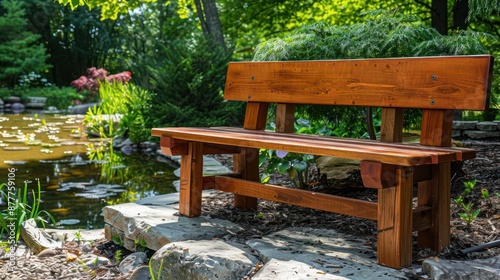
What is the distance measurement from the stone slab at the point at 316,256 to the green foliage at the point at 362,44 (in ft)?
6.02

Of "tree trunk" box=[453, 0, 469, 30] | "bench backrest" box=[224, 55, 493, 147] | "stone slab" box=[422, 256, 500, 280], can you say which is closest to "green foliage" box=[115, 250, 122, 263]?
"bench backrest" box=[224, 55, 493, 147]

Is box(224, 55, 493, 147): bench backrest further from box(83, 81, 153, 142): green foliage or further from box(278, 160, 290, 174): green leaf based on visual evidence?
box(83, 81, 153, 142): green foliage

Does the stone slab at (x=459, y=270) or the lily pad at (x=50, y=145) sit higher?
the stone slab at (x=459, y=270)

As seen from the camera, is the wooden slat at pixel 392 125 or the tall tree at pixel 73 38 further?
the tall tree at pixel 73 38

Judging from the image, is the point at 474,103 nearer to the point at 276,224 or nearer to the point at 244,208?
the point at 276,224

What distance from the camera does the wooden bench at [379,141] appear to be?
9.75ft

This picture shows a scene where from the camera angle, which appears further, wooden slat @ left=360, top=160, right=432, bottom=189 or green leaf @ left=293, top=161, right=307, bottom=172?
green leaf @ left=293, top=161, right=307, bottom=172

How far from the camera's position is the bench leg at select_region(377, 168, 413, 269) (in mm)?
2953

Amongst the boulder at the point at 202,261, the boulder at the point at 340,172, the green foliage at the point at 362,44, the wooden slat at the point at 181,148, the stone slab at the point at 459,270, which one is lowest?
the boulder at the point at 202,261

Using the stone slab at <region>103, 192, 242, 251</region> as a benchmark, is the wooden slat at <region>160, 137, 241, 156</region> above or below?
above

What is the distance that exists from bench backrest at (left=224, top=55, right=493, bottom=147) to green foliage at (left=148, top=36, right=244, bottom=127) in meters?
4.81

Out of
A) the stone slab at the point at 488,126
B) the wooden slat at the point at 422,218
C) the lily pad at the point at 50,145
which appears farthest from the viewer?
the lily pad at the point at 50,145

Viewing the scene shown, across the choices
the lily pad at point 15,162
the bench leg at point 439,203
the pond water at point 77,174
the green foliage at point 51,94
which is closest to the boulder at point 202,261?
the bench leg at point 439,203

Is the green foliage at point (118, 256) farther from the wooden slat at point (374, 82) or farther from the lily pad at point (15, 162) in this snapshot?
the lily pad at point (15, 162)
